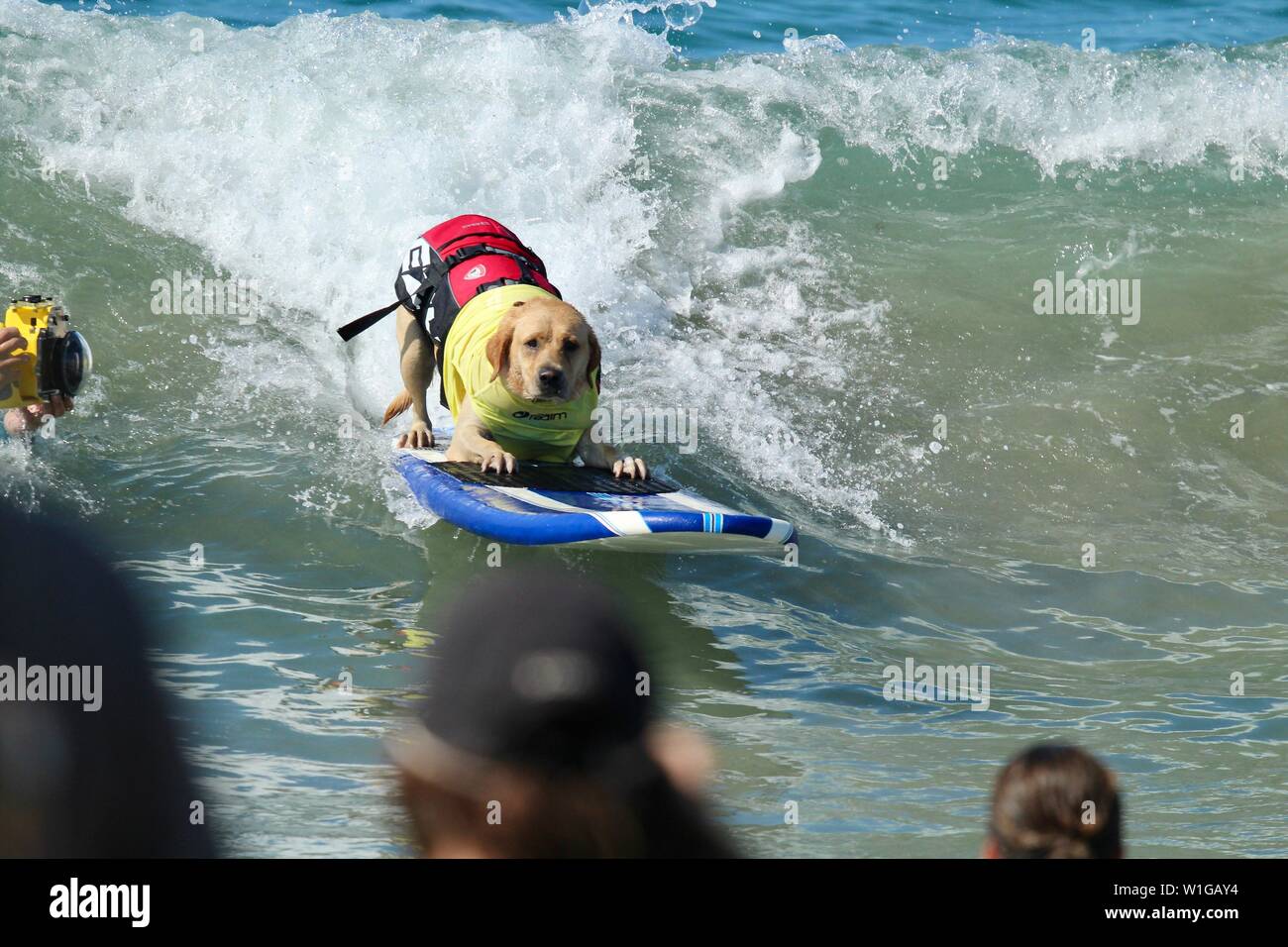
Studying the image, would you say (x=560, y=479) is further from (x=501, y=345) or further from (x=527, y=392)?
(x=501, y=345)

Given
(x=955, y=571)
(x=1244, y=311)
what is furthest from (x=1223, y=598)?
(x=1244, y=311)

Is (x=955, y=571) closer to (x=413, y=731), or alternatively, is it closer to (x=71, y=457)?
(x=71, y=457)

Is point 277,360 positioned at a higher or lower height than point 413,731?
higher

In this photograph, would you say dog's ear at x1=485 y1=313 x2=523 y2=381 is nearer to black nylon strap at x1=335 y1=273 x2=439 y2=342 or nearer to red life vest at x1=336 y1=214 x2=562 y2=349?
red life vest at x1=336 y1=214 x2=562 y2=349

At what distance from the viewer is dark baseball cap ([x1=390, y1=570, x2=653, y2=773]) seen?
1.29 meters

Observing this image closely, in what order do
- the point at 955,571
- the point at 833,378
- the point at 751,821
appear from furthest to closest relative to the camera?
the point at 833,378
the point at 955,571
the point at 751,821

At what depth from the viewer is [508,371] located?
5820mm

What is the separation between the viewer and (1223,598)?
239 inches

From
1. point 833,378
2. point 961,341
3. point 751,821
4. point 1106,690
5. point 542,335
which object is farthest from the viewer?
point 961,341

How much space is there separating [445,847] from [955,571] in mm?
5054

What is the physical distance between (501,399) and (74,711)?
474 centimetres

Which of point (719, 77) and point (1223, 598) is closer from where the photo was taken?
point (1223, 598)

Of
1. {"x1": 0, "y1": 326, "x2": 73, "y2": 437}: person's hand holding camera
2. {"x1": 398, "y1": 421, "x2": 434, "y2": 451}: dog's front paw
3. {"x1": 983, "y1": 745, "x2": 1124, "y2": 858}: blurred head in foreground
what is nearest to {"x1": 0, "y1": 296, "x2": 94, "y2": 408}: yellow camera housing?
{"x1": 0, "y1": 326, "x2": 73, "y2": 437}: person's hand holding camera

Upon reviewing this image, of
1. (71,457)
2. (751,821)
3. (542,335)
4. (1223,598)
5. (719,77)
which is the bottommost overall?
(751,821)
